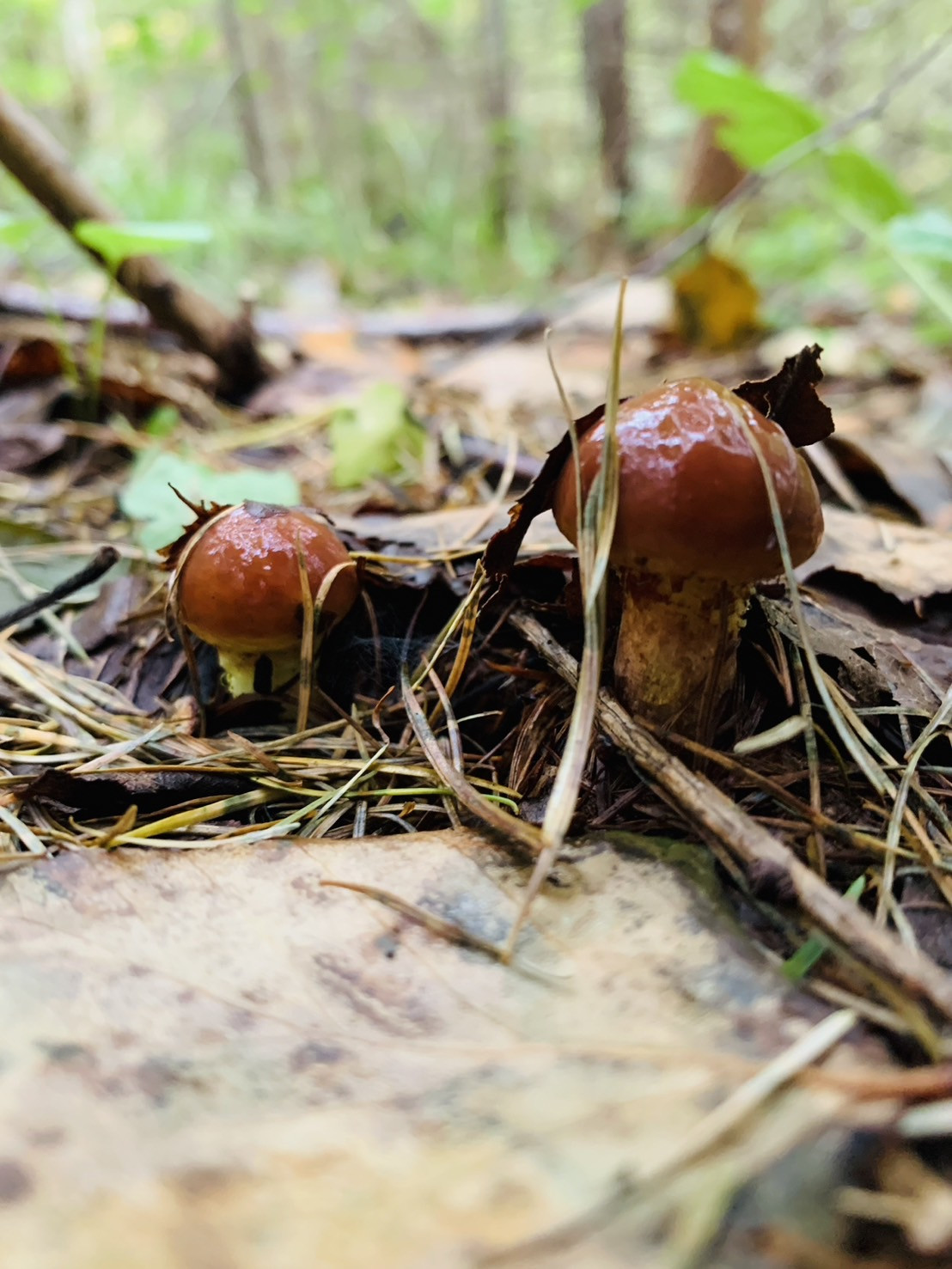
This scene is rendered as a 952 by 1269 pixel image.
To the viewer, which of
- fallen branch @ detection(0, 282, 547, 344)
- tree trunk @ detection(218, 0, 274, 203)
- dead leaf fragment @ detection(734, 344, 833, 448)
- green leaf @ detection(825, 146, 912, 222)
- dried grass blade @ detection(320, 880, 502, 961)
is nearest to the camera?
dried grass blade @ detection(320, 880, 502, 961)

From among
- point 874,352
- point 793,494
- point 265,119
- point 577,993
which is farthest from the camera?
point 265,119

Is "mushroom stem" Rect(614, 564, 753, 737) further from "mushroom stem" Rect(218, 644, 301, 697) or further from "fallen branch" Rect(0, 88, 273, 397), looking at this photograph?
"fallen branch" Rect(0, 88, 273, 397)

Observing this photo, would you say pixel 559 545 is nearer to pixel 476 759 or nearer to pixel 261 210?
pixel 476 759

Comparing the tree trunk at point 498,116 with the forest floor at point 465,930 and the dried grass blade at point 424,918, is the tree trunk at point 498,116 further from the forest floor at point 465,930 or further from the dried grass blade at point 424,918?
the dried grass blade at point 424,918

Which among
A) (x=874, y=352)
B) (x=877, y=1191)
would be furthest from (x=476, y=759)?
(x=874, y=352)

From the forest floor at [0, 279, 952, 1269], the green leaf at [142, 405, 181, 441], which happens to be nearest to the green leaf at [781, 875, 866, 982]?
the forest floor at [0, 279, 952, 1269]

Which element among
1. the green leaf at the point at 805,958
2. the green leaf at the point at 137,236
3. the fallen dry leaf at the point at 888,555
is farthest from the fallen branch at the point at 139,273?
the green leaf at the point at 805,958
